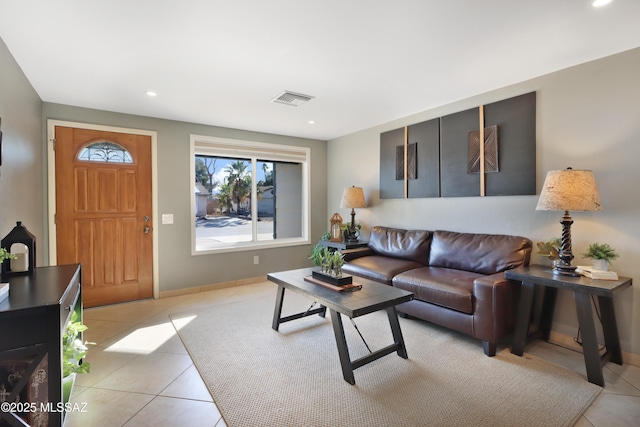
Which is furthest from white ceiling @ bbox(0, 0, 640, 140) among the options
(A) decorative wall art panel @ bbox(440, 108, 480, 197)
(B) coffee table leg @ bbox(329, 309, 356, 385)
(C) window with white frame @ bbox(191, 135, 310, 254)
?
(B) coffee table leg @ bbox(329, 309, 356, 385)

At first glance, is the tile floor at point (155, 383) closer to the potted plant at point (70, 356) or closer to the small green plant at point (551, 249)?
the potted plant at point (70, 356)

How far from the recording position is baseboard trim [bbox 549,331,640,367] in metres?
2.30

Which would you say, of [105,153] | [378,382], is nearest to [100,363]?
[378,382]

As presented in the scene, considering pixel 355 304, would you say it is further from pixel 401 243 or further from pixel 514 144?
pixel 514 144

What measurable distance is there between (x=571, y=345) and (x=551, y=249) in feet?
2.75

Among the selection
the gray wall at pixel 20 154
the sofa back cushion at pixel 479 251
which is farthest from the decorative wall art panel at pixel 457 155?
the gray wall at pixel 20 154

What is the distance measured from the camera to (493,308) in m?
2.40

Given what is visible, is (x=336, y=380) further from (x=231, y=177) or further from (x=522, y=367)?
(x=231, y=177)

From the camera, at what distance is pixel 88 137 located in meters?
3.55

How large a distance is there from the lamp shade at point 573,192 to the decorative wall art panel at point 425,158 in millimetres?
1391

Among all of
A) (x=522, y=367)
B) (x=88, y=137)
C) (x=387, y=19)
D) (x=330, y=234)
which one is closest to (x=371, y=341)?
(x=522, y=367)

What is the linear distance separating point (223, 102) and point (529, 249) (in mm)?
3412

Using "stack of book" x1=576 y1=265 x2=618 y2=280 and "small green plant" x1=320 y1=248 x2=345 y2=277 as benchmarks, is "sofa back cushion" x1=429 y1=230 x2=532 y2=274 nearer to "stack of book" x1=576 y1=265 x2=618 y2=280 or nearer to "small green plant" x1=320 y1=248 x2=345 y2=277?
"stack of book" x1=576 y1=265 x2=618 y2=280

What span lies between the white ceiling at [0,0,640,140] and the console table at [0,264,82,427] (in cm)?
165
